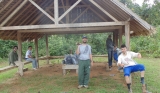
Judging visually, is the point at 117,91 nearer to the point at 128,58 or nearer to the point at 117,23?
the point at 128,58

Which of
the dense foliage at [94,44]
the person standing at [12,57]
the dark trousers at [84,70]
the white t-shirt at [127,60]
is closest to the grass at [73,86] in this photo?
the dark trousers at [84,70]

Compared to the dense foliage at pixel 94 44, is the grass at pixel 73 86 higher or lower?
lower

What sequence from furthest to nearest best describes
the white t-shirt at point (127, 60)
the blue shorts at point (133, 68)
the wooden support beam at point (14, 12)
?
the wooden support beam at point (14, 12) → the white t-shirt at point (127, 60) → the blue shorts at point (133, 68)

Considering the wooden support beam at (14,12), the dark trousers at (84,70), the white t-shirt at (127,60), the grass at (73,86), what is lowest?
the grass at (73,86)

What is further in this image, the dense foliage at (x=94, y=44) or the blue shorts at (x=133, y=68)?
the dense foliage at (x=94, y=44)

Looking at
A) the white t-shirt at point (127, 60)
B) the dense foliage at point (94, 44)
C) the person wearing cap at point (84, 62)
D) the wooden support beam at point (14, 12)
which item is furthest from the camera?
the dense foliage at point (94, 44)

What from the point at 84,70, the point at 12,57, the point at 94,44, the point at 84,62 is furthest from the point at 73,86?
the point at 94,44

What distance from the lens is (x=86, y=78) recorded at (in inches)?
286

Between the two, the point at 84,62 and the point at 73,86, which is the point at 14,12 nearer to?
the point at 84,62

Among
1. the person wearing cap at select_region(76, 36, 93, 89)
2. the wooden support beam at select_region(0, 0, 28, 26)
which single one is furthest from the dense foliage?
the person wearing cap at select_region(76, 36, 93, 89)

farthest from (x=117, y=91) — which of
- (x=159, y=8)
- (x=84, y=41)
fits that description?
(x=159, y=8)

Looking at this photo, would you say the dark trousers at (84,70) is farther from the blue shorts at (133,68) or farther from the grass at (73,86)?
the blue shorts at (133,68)

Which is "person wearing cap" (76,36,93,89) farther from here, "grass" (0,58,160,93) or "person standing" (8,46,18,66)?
"person standing" (8,46,18,66)

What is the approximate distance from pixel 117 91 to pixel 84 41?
2003 mm
